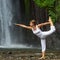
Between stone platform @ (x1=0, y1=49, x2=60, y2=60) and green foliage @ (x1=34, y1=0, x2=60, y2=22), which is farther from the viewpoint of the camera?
green foliage @ (x1=34, y1=0, x2=60, y2=22)

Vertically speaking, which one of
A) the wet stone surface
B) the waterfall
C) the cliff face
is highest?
the waterfall

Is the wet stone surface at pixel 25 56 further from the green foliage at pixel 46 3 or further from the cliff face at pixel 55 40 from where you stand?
the cliff face at pixel 55 40

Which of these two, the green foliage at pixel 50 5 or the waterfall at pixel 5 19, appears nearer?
the green foliage at pixel 50 5

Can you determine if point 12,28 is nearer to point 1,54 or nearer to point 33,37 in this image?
point 33,37

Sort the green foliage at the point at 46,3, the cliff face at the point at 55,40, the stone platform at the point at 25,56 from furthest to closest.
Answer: the cliff face at the point at 55,40 < the green foliage at the point at 46,3 < the stone platform at the point at 25,56

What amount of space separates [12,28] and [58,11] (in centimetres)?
997

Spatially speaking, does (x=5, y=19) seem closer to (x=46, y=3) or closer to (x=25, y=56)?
(x=46, y=3)

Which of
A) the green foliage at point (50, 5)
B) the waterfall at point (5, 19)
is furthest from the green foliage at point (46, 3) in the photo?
the waterfall at point (5, 19)

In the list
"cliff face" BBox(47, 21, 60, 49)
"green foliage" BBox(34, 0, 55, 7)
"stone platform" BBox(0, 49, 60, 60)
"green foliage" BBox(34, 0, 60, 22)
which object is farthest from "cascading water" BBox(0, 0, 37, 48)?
"green foliage" BBox(34, 0, 55, 7)

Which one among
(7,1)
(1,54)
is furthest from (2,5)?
(1,54)

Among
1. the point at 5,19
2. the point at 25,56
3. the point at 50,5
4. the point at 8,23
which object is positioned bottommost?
the point at 25,56

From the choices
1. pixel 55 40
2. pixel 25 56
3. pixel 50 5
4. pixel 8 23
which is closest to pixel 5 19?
pixel 8 23

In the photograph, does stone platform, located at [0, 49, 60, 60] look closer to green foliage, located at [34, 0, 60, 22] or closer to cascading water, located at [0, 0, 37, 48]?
green foliage, located at [34, 0, 60, 22]

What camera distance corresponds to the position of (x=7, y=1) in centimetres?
2961
